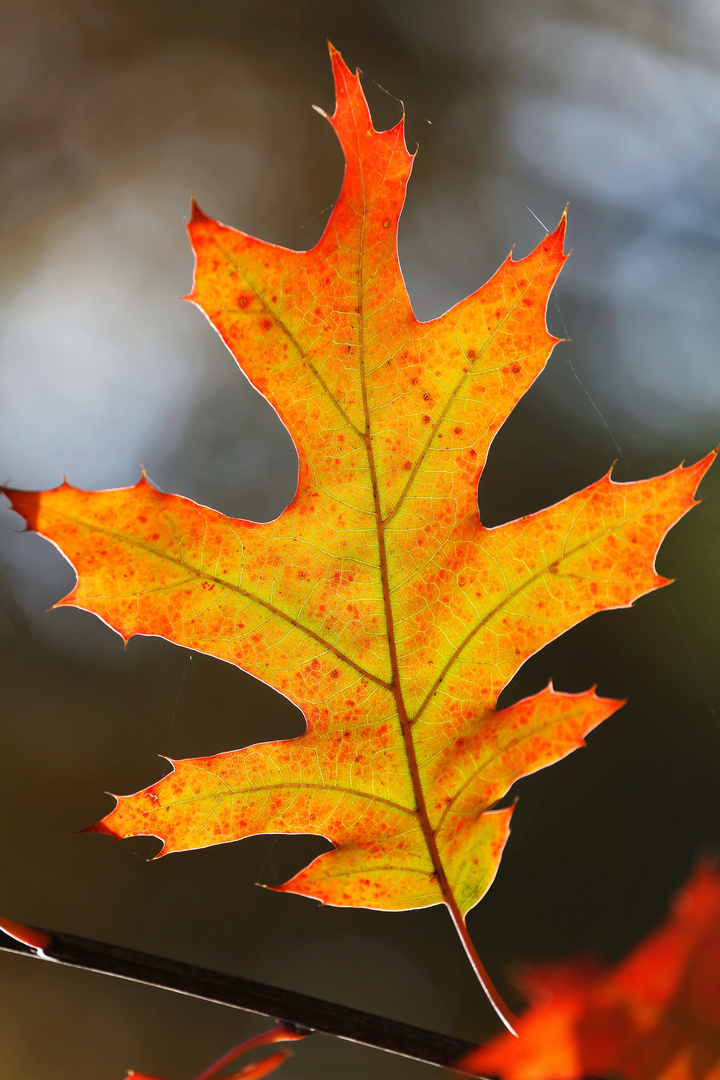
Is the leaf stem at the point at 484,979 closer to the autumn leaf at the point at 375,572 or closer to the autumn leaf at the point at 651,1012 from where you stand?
the autumn leaf at the point at 375,572

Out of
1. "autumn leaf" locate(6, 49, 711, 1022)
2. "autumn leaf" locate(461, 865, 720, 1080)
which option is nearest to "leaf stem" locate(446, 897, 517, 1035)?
"autumn leaf" locate(6, 49, 711, 1022)

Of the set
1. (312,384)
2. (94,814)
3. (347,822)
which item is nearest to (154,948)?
(94,814)

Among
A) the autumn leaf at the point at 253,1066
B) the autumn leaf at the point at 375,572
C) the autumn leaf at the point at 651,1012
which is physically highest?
the autumn leaf at the point at 375,572

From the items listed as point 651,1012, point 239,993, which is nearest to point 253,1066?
point 239,993

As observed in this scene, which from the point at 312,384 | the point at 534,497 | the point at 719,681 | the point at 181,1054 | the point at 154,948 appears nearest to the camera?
the point at 312,384

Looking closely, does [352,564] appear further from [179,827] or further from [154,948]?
[154,948]

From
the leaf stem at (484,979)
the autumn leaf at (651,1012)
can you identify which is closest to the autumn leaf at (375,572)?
the leaf stem at (484,979)
